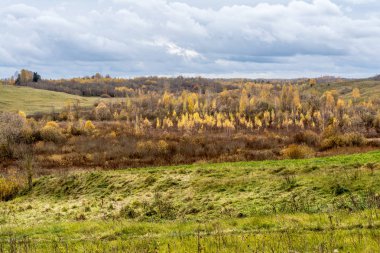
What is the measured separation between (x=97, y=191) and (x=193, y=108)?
119149 mm

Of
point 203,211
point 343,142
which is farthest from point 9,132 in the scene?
point 203,211

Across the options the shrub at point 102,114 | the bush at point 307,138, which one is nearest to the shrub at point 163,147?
the bush at point 307,138

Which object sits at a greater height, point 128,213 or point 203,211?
point 203,211

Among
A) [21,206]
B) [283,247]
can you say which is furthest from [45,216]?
[283,247]

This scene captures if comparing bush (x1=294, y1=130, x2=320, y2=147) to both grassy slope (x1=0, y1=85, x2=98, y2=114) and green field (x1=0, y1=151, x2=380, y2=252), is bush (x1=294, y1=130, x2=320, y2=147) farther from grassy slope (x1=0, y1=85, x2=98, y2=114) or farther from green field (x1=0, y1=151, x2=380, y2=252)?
grassy slope (x1=0, y1=85, x2=98, y2=114)

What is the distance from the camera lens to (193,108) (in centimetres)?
14600

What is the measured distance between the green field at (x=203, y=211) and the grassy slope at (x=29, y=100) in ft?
386

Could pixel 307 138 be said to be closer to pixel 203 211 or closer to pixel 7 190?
pixel 7 190

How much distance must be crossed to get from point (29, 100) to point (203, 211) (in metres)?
162

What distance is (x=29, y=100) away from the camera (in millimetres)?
166500

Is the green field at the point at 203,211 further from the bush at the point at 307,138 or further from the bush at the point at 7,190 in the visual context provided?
the bush at the point at 307,138

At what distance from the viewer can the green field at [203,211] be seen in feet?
34.0

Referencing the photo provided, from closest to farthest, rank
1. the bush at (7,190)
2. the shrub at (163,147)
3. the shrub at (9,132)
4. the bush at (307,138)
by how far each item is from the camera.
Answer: the bush at (7,190) < the shrub at (163,147) < the shrub at (9,132) < the bush at (307,138)

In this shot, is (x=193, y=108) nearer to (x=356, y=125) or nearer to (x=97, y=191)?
(x=356, y=125)
